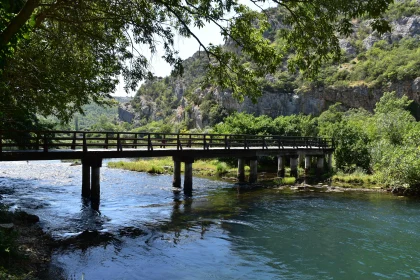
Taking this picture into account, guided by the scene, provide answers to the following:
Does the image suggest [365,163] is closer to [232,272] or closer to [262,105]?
[232,272]

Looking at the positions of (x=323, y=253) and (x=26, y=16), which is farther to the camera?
(x=323, y=253)

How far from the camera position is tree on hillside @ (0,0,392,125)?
811 cm

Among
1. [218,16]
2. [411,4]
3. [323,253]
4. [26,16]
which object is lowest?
[323,253]

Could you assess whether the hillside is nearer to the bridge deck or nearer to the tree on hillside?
the bridge deck

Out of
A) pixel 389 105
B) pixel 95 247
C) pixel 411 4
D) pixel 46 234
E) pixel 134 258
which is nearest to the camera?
pixel 134 258

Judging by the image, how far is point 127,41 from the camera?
12945 mm

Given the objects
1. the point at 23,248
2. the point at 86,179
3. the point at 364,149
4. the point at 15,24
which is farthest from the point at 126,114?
the point at 15,24

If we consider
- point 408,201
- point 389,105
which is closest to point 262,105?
point 389,105

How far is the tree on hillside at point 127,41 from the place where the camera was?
8109mm

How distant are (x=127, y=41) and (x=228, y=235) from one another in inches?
367

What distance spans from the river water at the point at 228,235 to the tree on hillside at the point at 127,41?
585 centimetres

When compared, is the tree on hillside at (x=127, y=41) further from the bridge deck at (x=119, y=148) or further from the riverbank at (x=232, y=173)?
the riverbank at (x=232, y=173)

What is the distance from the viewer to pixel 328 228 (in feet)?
55.3

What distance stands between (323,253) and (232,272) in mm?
4234
